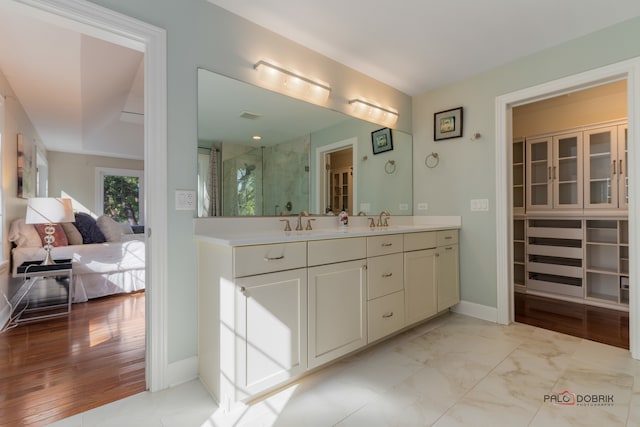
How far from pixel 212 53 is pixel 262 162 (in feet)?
2.51

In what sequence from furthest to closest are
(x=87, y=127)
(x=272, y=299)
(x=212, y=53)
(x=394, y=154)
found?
1. (x=87, y=127)
2. (x=394, y=154)
3. (x=212, y=53)
4. (x=272, y=299)

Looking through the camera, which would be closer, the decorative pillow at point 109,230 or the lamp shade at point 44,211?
the lamp shade at point 44,211

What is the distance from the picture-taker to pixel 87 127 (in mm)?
4402

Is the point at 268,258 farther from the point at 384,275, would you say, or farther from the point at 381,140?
the point at 381,140

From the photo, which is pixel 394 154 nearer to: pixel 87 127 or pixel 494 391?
pixel 494 391

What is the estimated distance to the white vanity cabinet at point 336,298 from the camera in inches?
68.1

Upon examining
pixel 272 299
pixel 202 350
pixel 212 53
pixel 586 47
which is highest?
pixel 586 47

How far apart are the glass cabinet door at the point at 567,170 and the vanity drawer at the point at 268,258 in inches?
134

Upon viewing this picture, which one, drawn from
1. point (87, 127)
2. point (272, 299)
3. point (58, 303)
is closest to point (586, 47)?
point (272, 299)

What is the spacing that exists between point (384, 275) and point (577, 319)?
2.11m

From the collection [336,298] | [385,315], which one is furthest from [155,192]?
[385,315]

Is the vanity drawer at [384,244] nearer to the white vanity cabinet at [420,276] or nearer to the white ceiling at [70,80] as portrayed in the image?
the white vanity cabinet at [420,276]

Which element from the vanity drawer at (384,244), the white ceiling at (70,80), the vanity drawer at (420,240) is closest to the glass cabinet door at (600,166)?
the vanity drawer at (420,240)

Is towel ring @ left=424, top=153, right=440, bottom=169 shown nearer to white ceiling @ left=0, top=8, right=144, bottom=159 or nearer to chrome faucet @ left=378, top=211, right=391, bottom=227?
chrome faucet @ left=378, top=211, right=391, bottom=227
